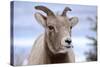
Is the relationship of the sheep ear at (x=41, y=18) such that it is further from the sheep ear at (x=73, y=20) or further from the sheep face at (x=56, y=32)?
the sheep ear at (x=73, y=20)

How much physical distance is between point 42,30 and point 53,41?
19 cm

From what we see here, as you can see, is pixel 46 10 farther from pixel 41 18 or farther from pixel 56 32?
pixel 56 32

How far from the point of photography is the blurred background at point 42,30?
6.88ft

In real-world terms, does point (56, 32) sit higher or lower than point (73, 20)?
lower

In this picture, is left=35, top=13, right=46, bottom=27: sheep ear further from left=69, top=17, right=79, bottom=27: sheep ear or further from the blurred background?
left=69, top=17, right=79, bottom=27: sheep ear

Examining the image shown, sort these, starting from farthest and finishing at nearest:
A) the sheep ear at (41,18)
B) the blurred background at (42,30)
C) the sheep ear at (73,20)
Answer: the sheep ear at (73,20) → the sheep ear at (41,18) → the blurred background at (42,30)

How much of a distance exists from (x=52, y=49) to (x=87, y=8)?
0.70 meters

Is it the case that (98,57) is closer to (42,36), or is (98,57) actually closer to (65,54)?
(65,54)

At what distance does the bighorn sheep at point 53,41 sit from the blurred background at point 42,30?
5cm

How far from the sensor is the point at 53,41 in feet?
7.45

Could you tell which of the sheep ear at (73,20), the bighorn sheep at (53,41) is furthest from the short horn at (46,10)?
the sheep ear at (73,20)

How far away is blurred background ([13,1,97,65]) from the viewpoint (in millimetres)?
2096

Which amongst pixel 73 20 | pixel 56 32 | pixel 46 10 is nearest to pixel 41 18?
pixel 46 10
